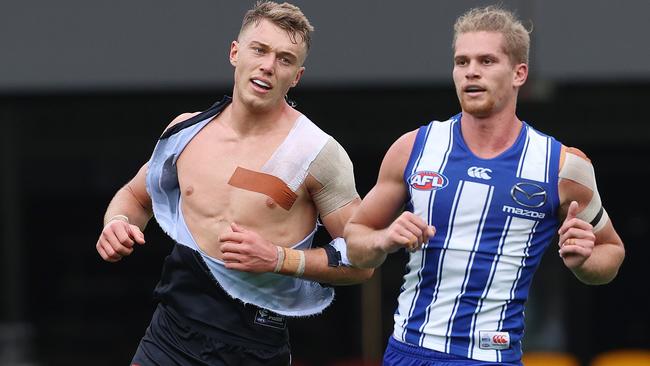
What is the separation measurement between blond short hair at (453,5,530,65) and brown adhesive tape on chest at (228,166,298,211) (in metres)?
0.96

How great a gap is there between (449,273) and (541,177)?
0.50 meters

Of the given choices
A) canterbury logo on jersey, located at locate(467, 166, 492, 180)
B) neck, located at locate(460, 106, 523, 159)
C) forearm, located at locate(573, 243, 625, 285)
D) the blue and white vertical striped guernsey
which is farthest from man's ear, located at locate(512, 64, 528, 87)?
forearm, located at locate(573, 243, 625, 285)

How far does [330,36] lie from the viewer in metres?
9.91

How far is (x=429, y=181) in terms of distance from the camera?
16.2ft

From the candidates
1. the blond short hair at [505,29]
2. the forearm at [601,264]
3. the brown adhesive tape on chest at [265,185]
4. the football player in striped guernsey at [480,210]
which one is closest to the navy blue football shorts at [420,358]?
the football player in striped guernsey at [480,210]

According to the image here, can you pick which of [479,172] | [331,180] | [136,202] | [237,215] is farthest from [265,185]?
[479,172]

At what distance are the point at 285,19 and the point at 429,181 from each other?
1.01m

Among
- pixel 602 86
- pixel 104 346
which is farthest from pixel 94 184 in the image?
pixel 602 86

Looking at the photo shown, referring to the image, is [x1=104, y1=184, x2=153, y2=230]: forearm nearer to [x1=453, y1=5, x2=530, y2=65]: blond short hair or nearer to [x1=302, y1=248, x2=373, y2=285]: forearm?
[x1=302, y1=248, x2=373, y2=285]: forearm

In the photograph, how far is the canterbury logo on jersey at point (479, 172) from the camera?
4.93 metres

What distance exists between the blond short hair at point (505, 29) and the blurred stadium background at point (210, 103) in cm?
470

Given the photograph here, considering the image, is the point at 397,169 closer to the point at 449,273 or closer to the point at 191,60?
the point at 449,273

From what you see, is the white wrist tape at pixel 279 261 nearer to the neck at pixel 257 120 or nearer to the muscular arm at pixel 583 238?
the neck at pixel 257 120

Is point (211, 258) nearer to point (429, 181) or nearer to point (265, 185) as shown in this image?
point (265, 185)
